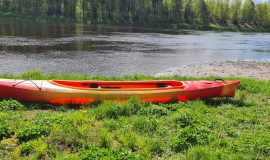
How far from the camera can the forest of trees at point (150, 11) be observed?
314ft

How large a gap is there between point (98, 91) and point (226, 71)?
16228 mm

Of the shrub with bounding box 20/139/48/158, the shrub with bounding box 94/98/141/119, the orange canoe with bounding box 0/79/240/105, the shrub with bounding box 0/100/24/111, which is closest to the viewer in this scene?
the shrub with bounding box 20/139/48/158

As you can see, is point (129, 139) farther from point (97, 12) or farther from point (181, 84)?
point (97, 12)

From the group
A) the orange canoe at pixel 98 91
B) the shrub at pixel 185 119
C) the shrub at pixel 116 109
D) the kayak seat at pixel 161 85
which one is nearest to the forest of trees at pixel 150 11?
the kayak seat at pixel 161 85

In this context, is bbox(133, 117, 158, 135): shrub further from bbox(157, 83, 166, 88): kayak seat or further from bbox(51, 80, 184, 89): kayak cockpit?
bbox(157, 83, 166, 88): kayak seat

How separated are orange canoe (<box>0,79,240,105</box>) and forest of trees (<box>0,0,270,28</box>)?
8438cm

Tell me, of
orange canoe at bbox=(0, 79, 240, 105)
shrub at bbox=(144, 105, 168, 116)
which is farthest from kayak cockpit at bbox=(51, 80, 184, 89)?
shrub at bbox=(144, 105, 168, 116)

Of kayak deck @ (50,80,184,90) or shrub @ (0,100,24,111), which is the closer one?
shrub @ (0,100,24,111)

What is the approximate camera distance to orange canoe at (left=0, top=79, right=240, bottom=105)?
38.0 ft

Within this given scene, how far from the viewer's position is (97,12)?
100500 mm

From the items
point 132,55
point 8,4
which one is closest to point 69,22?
point 8,4

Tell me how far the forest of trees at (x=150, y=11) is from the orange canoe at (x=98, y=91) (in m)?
84.4

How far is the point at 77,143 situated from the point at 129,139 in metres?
1.41

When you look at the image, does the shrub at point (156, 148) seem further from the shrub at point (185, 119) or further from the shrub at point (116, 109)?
the shrub at point (116, 109)
